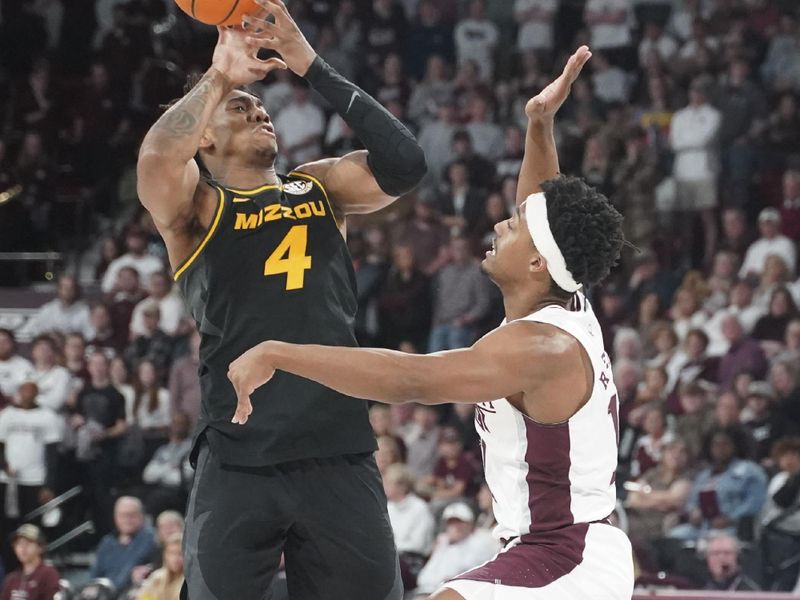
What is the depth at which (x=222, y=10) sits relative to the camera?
480 cm

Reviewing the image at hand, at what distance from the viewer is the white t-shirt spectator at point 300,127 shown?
1499 cm

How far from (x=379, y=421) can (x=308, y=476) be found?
6.86 meters

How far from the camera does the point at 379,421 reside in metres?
11.6

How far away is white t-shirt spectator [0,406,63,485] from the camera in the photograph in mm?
12367

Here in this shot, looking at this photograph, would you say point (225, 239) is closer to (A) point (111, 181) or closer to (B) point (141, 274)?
(B) point (141, 274)

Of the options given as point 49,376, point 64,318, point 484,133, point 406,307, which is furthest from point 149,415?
point 484,133

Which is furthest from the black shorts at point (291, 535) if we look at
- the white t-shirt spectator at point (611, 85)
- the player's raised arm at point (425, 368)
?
the white t-shirt spectator at point (611, 85)

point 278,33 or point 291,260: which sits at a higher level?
point 278,33

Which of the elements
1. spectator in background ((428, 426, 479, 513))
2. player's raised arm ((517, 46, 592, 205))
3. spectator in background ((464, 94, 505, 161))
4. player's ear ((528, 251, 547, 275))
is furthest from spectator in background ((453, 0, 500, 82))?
player's ear ((528, 251, 547, 275))

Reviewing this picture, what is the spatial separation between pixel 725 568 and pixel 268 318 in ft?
19.4

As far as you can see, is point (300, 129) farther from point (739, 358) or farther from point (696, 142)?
point (739, 358)

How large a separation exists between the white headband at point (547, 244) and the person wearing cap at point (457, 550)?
5904mm

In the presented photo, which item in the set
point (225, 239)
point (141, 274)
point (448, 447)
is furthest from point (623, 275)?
point (225, 239)

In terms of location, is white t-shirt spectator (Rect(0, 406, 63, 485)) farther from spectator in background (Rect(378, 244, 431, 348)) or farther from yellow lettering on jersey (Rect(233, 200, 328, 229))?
yellow lettering on jersey (Rect(233, 200, 328, 229))
